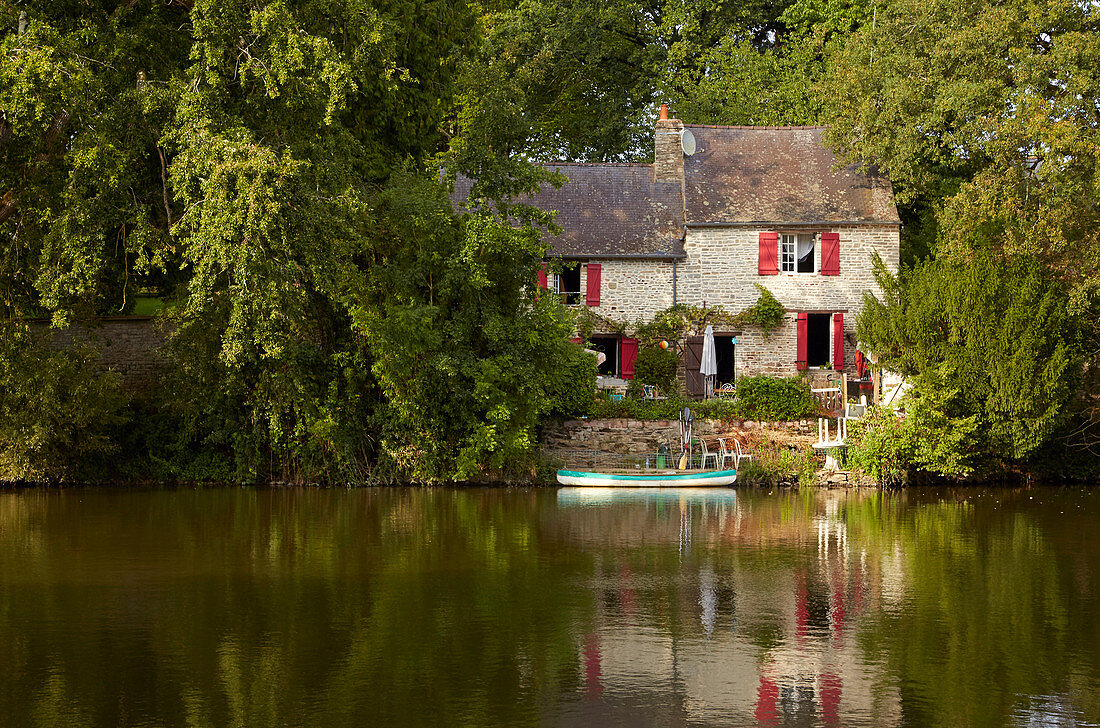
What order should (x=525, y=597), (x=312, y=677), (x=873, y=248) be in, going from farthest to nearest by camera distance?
(x=873, y=248) → (x=525, y=597) → (x=312, y=677)

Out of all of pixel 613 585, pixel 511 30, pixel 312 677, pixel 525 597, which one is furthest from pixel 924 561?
pixel 511 30

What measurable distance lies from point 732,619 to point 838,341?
788 inches

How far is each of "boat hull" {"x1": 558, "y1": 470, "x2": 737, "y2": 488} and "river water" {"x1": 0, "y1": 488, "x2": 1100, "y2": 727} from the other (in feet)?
11.8

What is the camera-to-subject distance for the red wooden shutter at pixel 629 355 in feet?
94.8

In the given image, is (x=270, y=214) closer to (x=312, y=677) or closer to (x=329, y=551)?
(x=329, y=551)

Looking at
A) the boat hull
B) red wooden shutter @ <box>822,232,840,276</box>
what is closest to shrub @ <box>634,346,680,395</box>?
red wooden shutter @ <box>822,232,840,276</box>

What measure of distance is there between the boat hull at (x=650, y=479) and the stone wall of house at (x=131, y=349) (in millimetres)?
8620

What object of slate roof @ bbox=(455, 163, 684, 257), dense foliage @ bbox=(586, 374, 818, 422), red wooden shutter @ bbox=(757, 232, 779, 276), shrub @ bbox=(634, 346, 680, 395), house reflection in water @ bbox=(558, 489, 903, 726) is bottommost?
house reflection in water @ bbox=(558, 489, 903, 726)

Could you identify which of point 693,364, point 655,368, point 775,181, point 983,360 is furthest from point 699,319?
point 983,360

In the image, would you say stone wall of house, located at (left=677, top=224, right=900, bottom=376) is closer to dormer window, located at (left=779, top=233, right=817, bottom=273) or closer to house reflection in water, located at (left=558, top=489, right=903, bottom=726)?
dormer window, located at (left=779, top=233, right=817, bottom=273)

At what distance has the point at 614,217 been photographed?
98.8 ft

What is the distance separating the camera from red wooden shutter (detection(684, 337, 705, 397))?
28781 millimetres

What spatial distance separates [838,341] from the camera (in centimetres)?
2914

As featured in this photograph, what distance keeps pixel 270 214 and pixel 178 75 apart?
125 inches
